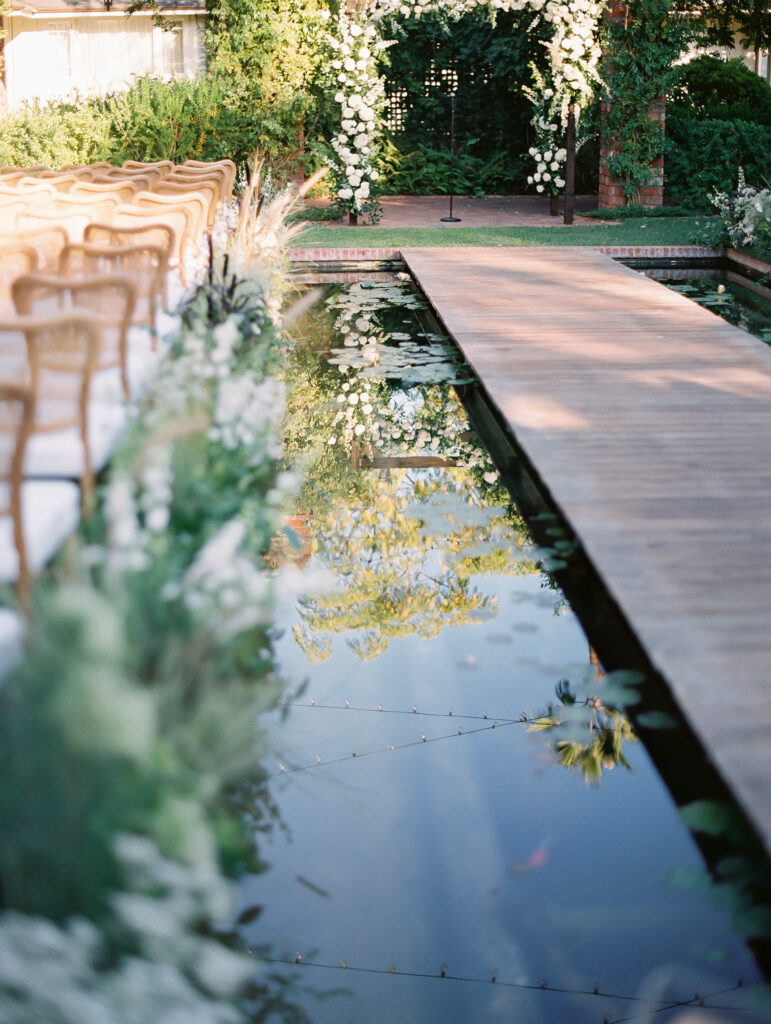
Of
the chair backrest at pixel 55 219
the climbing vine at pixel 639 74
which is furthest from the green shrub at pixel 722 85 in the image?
the chair backrest at pixel 55 219

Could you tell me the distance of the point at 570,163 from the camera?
1234 cm

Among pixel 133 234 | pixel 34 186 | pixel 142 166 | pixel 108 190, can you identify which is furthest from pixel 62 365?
pixel 142 166

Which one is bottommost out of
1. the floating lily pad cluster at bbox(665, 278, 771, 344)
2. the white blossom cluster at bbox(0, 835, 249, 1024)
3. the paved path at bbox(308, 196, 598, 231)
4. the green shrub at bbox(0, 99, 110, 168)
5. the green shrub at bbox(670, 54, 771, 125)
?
the floating lily pad cluster at bbox(665, 278, 771, 344)

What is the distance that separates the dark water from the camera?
8.59 metres

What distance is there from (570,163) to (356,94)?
2.31 meters

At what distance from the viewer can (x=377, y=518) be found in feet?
15.9

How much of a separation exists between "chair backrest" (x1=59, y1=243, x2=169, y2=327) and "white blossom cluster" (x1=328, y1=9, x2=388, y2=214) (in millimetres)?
7402

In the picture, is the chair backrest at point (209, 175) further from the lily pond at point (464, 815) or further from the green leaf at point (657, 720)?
the green leaf at point (657, 720)

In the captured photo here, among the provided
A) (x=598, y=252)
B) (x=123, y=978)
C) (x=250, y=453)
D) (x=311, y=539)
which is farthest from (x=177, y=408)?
(x=598, y=252)

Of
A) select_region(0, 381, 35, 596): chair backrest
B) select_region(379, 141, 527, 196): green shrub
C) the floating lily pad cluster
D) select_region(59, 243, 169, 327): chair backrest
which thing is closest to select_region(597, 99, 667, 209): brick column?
select_region(379, 141, 527, 196): green shrub

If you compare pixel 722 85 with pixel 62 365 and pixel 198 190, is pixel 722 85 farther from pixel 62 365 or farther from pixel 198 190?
pixel 62 365

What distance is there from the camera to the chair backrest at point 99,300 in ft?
11.6

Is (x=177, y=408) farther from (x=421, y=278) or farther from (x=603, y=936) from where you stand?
(x=421, y=278)

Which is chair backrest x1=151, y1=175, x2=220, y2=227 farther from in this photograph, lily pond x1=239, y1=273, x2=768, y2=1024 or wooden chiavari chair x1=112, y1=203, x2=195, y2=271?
lily pond x1=239, y1=273, x2=768, y2=1024
